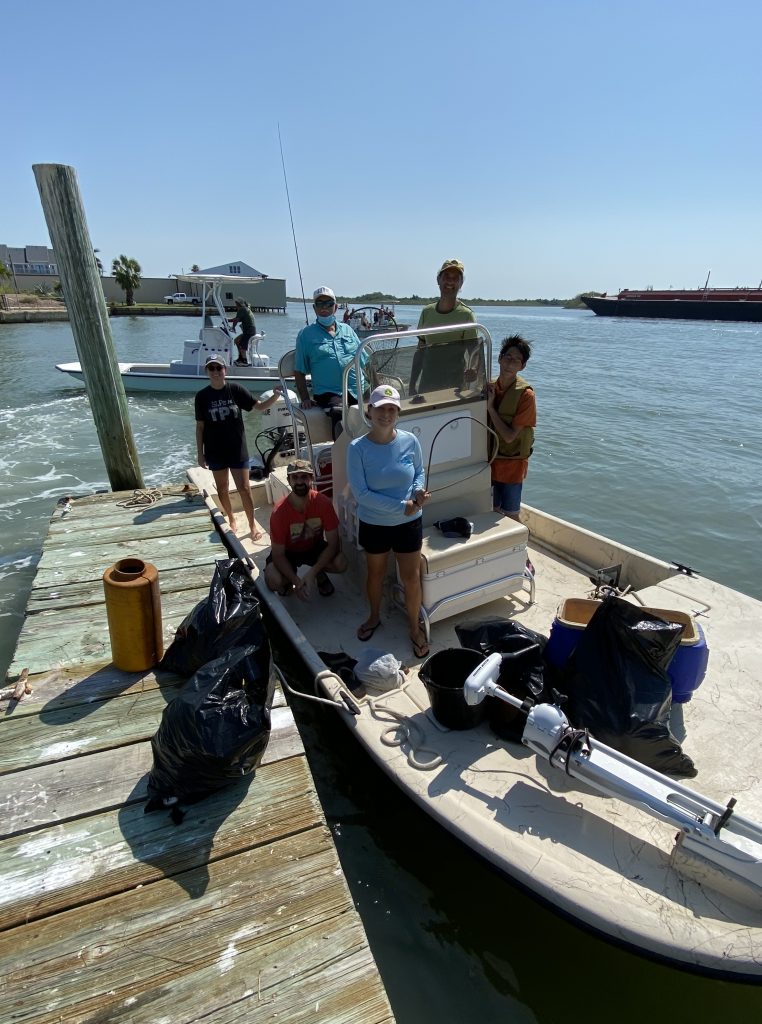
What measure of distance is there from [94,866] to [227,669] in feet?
2.92

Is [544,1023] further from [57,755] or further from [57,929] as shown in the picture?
[57,755]

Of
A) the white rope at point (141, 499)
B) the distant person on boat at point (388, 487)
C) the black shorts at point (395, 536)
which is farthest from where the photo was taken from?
the white rope at point (141, 499)

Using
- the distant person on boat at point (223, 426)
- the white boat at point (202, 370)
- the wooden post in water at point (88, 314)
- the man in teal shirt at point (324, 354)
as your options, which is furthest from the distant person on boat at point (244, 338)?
the man in teal shirt at point (324, 354)

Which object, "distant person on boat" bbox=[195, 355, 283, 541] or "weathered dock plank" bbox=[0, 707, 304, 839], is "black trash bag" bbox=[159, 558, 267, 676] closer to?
"weathered dock plank" bbox=[0, 707, 304, 839]

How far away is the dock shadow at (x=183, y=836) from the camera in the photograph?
2254 millimetres

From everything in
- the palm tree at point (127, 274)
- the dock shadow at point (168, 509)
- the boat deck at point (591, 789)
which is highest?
the palm tree at point (127, 274)

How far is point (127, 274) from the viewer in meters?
60.8

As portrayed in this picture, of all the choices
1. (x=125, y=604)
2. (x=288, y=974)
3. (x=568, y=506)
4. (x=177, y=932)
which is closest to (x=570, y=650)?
(x=288, y=974)

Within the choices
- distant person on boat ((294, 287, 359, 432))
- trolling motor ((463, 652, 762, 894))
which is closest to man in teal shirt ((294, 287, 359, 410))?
distant person on boat ((294, 287, 359, 432))

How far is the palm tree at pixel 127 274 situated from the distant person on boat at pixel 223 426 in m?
65.5

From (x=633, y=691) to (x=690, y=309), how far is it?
65.9 meters

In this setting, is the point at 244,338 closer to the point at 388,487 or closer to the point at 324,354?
the point at 324,354

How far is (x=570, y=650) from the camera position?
3242mm

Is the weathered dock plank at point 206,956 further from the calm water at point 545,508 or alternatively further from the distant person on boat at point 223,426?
the distant person on boat at point 223,426
